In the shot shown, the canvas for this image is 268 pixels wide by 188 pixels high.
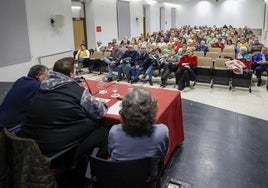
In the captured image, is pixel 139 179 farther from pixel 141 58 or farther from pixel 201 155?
pixel 141 58

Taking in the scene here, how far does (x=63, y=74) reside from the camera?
6.93ft

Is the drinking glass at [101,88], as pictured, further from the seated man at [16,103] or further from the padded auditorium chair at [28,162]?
the padded auditorium chair at [28,162]

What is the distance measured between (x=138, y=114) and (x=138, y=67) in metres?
5.68

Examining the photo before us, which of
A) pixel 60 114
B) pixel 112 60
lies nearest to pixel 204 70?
pixel 112 60

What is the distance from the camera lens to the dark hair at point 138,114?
1.62m

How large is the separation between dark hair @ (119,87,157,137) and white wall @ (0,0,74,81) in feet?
21.5

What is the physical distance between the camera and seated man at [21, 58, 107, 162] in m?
1.93

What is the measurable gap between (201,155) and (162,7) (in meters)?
18.9

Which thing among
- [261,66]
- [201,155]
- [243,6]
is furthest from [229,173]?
[243,6]

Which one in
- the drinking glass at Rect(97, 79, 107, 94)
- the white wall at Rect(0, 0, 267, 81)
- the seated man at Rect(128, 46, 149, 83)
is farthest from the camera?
the white wall at Rect(0, 0, 267, 81)

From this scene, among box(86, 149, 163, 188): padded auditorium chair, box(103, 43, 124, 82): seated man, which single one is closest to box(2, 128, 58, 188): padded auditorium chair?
box(86, 149, 163, 188): padded auditorium chair

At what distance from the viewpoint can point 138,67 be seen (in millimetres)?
7227

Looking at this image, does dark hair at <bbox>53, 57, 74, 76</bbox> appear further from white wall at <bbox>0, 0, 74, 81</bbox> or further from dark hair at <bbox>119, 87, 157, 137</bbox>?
white wall at <bbox>0, 0, 74, 81</bbox>

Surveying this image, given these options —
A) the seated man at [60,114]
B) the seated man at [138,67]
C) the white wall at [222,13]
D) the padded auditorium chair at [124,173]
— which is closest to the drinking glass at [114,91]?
the seated man at [60,114]
